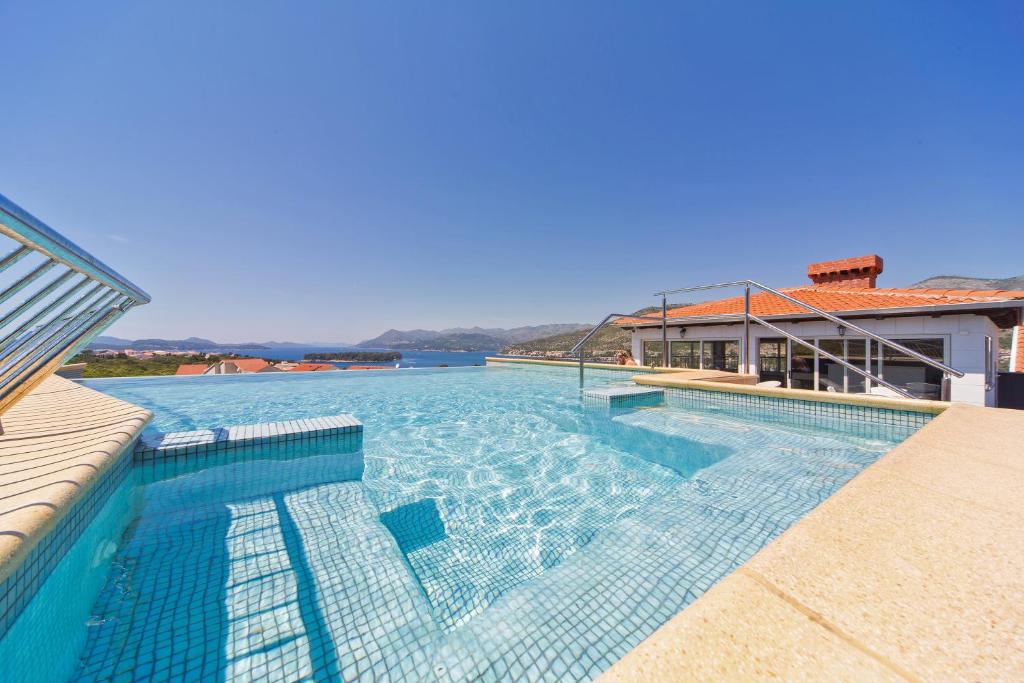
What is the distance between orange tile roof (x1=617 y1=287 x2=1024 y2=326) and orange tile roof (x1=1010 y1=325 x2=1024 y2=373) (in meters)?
6.35

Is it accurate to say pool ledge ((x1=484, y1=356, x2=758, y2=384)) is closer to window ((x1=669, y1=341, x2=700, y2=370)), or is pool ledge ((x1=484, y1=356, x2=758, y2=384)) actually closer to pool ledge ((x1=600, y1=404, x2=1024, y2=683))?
window ((x1=669, y1=341, x2=700, y2=370))

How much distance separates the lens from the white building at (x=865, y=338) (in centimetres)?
673

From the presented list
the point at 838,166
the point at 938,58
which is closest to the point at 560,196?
the point at 838,166

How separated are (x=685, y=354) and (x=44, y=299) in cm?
A: 1303

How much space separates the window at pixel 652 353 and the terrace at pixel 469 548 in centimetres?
769

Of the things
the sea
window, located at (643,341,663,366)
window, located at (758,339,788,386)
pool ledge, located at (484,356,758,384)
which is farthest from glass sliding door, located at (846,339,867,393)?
the sea

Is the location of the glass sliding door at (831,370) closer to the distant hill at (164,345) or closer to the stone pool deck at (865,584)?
the stone pool deck at (865,584)

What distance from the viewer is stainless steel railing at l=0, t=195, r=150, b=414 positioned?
1.76 meters

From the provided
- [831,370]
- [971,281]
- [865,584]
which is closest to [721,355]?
[831,370]

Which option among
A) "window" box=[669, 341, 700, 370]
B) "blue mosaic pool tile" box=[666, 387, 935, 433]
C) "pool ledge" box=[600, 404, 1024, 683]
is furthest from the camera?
"window" box=[669, 341, 700, 370]

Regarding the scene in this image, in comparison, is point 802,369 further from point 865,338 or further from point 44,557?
point 44,557

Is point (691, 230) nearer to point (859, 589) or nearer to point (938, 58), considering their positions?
point (938, 58)

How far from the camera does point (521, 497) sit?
129 inches

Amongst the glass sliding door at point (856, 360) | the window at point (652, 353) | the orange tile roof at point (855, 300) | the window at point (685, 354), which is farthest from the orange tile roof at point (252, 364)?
the glass sliding door at point (856, 360)
